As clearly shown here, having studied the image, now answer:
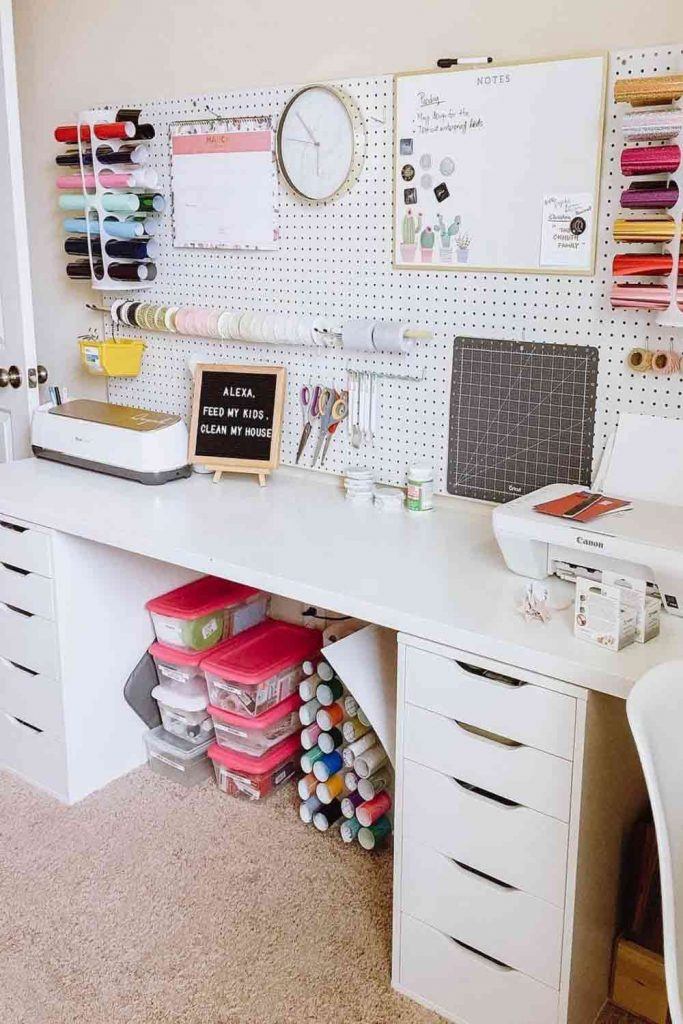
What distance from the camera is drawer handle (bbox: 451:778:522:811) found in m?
1.64

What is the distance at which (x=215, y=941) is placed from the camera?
200 centimetres

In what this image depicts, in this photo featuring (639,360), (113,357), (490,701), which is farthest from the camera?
(113,357)

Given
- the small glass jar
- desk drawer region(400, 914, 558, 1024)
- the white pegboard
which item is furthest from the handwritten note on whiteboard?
desk drawer region(400, 914, 558, 1024)

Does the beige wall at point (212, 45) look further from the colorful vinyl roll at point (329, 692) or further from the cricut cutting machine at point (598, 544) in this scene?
the colorful vinyl roll at point (329, 692)

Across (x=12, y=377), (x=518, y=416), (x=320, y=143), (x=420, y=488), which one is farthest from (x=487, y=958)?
(x=12, y=377)

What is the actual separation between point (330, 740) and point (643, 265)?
130cm

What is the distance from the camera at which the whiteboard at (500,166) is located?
191cm

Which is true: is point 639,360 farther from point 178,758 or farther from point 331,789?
point 178,758

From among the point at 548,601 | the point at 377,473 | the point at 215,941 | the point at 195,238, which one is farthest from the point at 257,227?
the point at 215,941

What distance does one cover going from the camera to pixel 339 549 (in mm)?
1999

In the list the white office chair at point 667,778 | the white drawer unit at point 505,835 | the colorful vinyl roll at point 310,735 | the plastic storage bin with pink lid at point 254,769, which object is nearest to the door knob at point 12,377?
the plastic storage bin with pink lid at point 254,769

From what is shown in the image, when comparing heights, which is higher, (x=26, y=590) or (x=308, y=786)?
(x=26, y=590)

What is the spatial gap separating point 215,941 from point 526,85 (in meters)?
1.86

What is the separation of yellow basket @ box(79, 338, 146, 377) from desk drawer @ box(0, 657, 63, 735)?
2.82 ft
